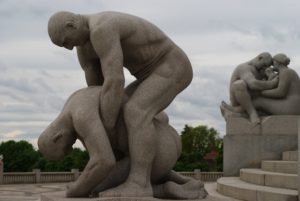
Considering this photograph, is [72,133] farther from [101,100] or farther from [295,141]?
[295,141]

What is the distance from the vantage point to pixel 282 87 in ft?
45.8

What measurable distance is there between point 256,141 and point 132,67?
27.3 ft

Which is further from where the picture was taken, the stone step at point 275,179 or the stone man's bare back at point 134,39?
the stone step at point 275,179

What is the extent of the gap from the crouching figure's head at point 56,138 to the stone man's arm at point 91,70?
68 centimetres

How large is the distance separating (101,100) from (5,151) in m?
30.0

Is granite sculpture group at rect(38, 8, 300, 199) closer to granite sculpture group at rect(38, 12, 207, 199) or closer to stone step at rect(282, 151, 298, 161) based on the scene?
granite sculpture group at rect(38, 12, 207, 199)

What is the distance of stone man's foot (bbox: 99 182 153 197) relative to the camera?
226 inches

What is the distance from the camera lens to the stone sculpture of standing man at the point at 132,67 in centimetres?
585

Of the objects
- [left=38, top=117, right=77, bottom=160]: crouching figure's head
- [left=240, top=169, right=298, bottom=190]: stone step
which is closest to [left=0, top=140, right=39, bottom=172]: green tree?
[left=240, top=169, right=298, bottom=190]: stone step

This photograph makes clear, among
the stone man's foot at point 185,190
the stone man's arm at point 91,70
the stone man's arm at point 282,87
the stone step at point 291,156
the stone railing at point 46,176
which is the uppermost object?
the stone man's arm at point 282,87

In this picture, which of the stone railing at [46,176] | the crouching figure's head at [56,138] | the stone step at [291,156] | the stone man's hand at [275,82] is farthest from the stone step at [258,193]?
the stone railing at [46,176]

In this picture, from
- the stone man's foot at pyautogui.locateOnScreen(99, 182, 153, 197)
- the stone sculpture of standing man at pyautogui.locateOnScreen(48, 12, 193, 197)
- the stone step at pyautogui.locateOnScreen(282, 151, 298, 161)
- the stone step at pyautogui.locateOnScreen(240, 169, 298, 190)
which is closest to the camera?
the stone man's foot at pyautogui.locateOnScreen(99, 182, 153, 197)

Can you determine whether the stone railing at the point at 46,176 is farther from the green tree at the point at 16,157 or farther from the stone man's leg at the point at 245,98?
the stone man's leg at the point at 245,98

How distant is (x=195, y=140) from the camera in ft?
211
